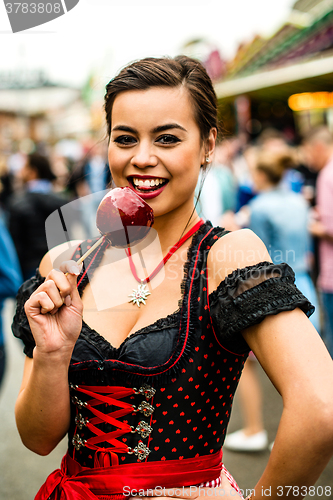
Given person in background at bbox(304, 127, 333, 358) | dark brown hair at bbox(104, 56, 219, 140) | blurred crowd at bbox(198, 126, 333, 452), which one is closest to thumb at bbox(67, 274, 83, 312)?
dark brown hair at bbox(104, 56, 219, 140)

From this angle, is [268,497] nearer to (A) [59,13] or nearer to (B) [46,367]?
(B) [46,367]

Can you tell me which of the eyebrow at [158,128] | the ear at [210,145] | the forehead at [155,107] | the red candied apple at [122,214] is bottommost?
the red candied apple at [122,214]

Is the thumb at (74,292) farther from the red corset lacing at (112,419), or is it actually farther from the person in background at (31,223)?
the person in background at (31,223)

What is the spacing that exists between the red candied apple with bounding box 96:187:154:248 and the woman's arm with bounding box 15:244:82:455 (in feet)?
0.77

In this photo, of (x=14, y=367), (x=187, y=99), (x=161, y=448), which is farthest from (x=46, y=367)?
(x=14, y=367)

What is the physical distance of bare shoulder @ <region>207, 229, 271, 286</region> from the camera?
1.36m

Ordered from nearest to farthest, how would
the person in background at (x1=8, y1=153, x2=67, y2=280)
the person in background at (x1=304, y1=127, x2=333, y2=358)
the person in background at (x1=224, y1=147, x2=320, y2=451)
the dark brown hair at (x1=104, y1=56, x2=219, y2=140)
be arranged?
the dark brown hair at (x1=104, y1=56, x2=219, y2=140), the person in background at (x1=224, y1=147, x2=320, y2=451), the person in background at (x1=304, y1=127, x2=333, y2=358), the person in background at (x1=8, y1=153, x2=67, y2=280)

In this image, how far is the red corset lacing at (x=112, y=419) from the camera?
142 cm

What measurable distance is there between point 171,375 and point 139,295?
0.33 meters

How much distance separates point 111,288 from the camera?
1644 mm

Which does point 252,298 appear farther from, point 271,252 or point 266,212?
point 266,212

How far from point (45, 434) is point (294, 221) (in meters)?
2.85

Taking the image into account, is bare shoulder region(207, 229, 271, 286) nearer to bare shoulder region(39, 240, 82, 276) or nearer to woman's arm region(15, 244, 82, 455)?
woman's arm region(15, 244, 82, 455)

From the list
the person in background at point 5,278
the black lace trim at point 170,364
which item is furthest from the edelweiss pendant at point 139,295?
the person in background at point 5,278
